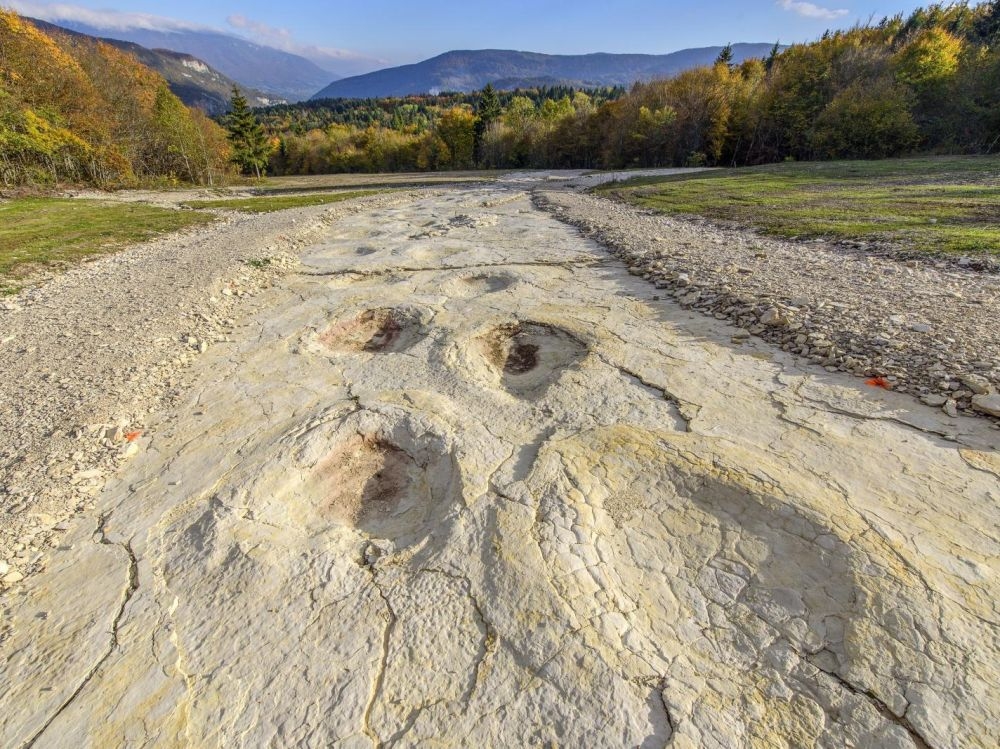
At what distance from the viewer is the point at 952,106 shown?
31609mm

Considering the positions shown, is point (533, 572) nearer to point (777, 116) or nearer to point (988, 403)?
point (988, 403)

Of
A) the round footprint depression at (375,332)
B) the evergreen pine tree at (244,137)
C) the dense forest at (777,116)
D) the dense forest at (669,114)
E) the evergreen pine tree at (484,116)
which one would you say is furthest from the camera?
the evergreen pine tree at (484,116)

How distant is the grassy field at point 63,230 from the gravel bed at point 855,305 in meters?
13.5

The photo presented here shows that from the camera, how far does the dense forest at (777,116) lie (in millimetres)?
31766

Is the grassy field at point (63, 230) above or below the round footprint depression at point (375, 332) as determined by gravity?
below

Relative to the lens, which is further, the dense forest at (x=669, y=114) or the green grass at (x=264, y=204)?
the dense forest at (x=669, y=114)

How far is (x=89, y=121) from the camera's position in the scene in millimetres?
30375

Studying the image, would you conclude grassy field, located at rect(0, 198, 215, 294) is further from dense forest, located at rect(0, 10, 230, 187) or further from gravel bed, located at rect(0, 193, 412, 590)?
dense forest, located at rect(0, 10, 230, 187)

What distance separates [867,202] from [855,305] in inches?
427

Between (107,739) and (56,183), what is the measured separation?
130 ft

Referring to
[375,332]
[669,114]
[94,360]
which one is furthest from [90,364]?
[669,114]

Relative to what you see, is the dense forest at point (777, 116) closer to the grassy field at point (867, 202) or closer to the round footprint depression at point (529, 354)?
the grassy field at point (867, 202)

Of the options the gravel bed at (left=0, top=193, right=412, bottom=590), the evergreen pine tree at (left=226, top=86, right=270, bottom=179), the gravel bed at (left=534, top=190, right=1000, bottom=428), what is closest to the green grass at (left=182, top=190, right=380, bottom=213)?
the gravel bed at (left=0, top=193, right=412, bottom=590)

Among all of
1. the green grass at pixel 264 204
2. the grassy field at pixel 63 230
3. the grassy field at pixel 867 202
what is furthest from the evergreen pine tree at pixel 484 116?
the grassy field at pixel 63 230
